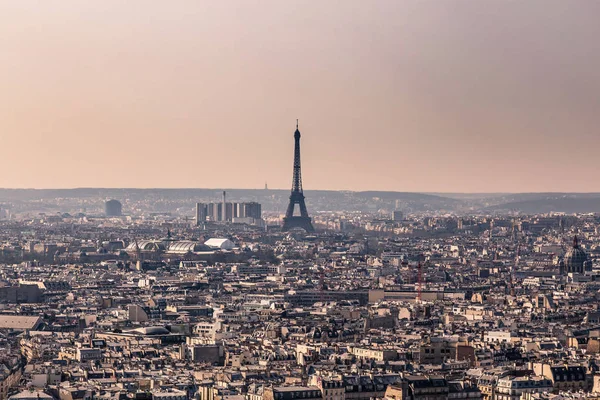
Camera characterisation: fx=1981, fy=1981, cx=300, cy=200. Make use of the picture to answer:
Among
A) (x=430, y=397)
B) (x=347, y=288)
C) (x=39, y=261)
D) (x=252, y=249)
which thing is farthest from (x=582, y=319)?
(x=252, y=249)

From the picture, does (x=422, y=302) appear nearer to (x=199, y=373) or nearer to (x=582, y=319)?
(x=582, y=319)

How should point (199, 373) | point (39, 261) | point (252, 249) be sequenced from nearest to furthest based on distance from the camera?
1. point (199, 373)
2. point (39, 261)
3. point (252, 249)

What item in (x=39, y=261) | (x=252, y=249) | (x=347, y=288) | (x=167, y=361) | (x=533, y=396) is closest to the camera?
(x=533, y=396)

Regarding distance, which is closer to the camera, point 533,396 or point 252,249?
point 533,396

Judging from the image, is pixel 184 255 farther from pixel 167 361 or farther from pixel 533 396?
pixel 533 396

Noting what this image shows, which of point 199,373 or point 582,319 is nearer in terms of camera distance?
point 199,373

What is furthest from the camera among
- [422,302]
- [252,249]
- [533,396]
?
[252,249]

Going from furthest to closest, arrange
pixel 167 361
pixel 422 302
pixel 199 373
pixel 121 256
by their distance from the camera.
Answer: pixel 121 256 → pixel 422 302 → pixel 167 361 → pixel 199 373

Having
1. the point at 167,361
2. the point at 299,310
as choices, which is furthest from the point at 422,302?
the point at 167,361
